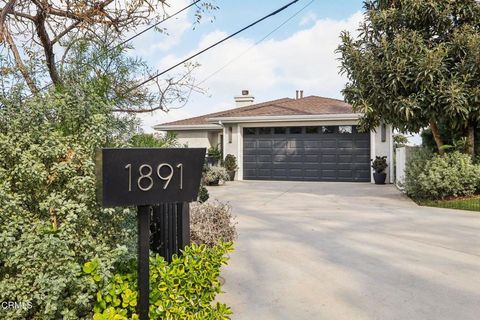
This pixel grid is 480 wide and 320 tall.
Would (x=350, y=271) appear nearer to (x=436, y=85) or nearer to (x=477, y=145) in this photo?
(x=436, y=85)

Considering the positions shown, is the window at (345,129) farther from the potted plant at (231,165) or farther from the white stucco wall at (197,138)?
the white stucco wall at (197,138)

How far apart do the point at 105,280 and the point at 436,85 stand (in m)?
9.59

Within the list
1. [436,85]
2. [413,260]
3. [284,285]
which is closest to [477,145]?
[436,85]

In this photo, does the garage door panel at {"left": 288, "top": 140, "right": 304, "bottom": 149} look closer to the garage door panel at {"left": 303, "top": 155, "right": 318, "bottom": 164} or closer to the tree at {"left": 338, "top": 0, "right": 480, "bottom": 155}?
the garage door panel at {"left": 303, "top": 155, "right": 318, "bottom": 164}

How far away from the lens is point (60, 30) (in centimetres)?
477

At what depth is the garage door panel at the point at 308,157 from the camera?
16406mm

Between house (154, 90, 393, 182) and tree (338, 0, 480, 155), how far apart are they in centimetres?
524

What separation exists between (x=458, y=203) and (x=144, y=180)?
30.7 ft

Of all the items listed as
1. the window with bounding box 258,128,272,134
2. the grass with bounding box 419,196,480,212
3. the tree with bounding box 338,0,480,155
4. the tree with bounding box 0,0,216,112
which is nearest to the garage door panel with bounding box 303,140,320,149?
the window with bounding box 258,128,272,134

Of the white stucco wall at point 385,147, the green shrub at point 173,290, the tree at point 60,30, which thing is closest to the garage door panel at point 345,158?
the white stucco wall at point 385,147

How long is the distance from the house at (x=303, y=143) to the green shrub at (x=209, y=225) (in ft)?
38.6

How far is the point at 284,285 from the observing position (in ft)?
12.7

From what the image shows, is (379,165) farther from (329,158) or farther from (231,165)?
(231,165)

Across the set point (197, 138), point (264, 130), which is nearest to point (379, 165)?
point (264, 130)
